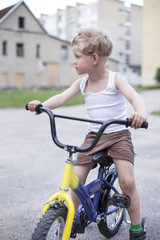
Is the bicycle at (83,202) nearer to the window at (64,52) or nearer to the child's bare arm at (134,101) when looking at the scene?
the child's bare arm at (134,101)

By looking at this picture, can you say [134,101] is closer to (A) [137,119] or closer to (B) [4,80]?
(A) [137,119]

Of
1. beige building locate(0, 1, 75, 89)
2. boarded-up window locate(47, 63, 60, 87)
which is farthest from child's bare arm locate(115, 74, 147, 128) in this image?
boarded-up window locate(47, 63, 60, 87)

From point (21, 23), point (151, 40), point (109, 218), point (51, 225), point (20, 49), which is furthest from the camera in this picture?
point (151, 40)

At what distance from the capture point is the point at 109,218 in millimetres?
2836

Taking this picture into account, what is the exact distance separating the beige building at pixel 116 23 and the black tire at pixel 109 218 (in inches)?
1706

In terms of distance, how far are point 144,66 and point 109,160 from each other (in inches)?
1235

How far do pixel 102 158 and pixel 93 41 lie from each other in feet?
2.47

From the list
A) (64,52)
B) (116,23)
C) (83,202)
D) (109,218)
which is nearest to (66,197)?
(83,202)

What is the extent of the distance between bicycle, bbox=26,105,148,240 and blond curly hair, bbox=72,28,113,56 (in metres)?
0.45

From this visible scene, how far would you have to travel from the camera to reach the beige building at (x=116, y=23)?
4881 centimetres

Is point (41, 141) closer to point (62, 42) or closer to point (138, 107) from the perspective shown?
point (138, 107)

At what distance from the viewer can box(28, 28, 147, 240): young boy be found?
7.20ft

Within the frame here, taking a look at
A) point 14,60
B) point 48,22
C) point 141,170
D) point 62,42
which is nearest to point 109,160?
point 141,170

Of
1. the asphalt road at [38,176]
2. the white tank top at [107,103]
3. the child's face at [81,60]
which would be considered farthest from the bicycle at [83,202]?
the child's face at [81,60]
